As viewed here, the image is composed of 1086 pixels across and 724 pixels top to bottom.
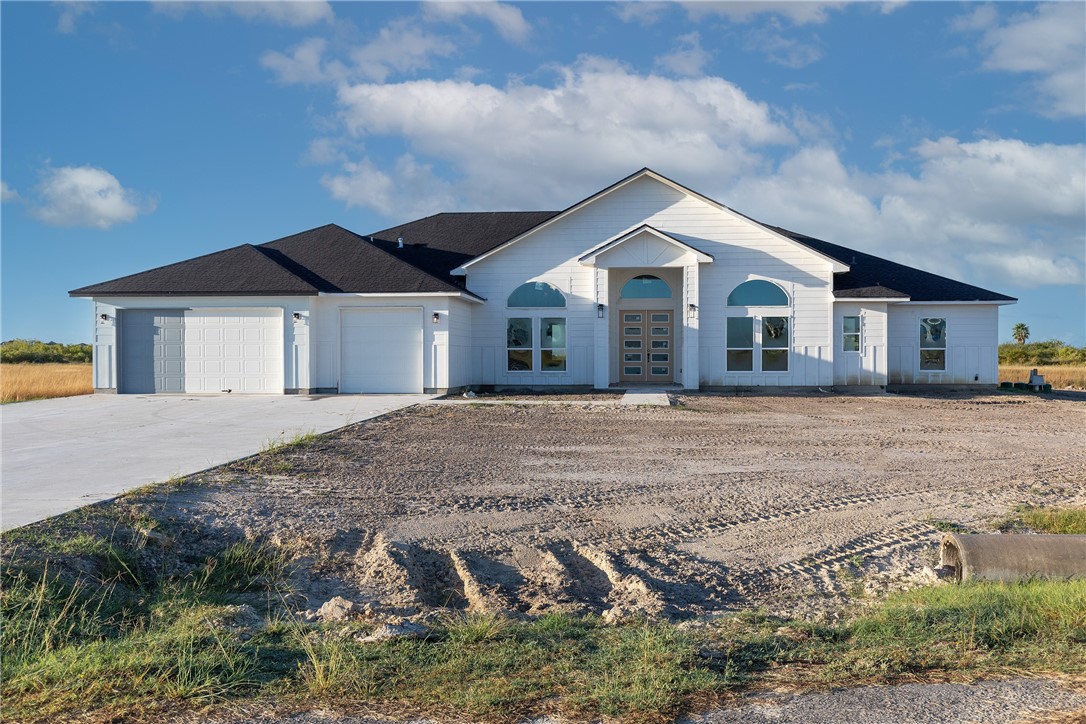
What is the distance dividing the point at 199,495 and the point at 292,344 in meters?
14.2

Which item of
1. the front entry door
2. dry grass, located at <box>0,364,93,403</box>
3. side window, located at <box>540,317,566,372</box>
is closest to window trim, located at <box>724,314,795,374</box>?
the front entry door

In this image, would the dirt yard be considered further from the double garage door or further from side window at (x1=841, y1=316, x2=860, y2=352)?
side window at (x1=841, y1=316, x2=860, y2=352)

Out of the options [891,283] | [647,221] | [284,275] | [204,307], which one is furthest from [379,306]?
[891,283]

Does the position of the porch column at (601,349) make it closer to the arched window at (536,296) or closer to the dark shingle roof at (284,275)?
the arched window at (536,296)

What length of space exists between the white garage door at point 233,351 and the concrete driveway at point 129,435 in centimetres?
78

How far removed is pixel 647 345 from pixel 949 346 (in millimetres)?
9002

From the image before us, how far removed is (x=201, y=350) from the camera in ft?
74.2

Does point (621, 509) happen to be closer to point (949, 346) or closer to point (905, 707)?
point (905, 707)

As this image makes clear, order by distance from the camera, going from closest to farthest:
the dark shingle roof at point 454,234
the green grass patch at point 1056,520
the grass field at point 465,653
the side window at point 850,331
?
the grass field at point 465,653
the green grass patch at point 1056,520
the side window at point 850,331
the dark shingle roof at point 454,234

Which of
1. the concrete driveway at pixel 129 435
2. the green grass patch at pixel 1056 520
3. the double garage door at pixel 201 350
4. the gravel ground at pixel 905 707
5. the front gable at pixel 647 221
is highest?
the front gable at pixel 647 221

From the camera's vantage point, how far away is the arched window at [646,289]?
84.8ft

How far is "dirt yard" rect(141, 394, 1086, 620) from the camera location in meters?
6.48

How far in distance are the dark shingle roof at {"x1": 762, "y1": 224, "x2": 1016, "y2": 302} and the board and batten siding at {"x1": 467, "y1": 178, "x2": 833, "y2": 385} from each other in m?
0.82

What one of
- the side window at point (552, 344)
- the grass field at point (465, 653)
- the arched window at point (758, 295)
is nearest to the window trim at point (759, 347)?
the arched window at point (758, 295)
